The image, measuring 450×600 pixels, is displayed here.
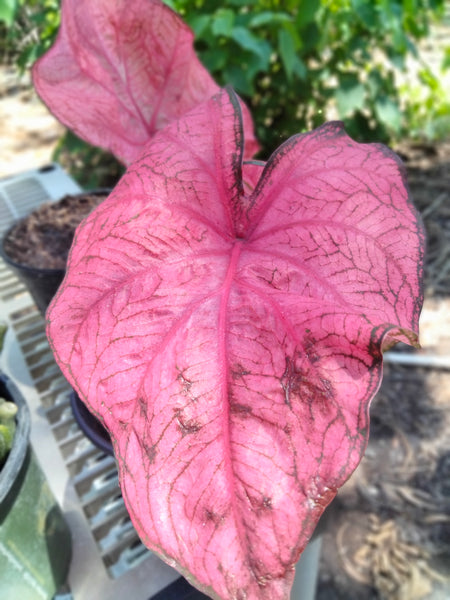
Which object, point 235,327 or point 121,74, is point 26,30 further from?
point 235,327

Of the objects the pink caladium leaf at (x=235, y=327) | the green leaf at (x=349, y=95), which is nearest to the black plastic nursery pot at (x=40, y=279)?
the pink caladium leaf at (x=235, y=327)

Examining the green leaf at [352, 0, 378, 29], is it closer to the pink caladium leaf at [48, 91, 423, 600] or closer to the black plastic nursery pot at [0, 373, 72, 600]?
the pink caladium leaf at [48, 91, 423, 600]

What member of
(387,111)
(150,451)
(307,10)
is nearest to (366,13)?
(307,10)

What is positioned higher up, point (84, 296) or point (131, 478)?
point (84, 296)

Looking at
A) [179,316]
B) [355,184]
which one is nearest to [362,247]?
[355,184]

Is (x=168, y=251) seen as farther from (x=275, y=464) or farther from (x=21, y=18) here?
(x=21, y=18)
